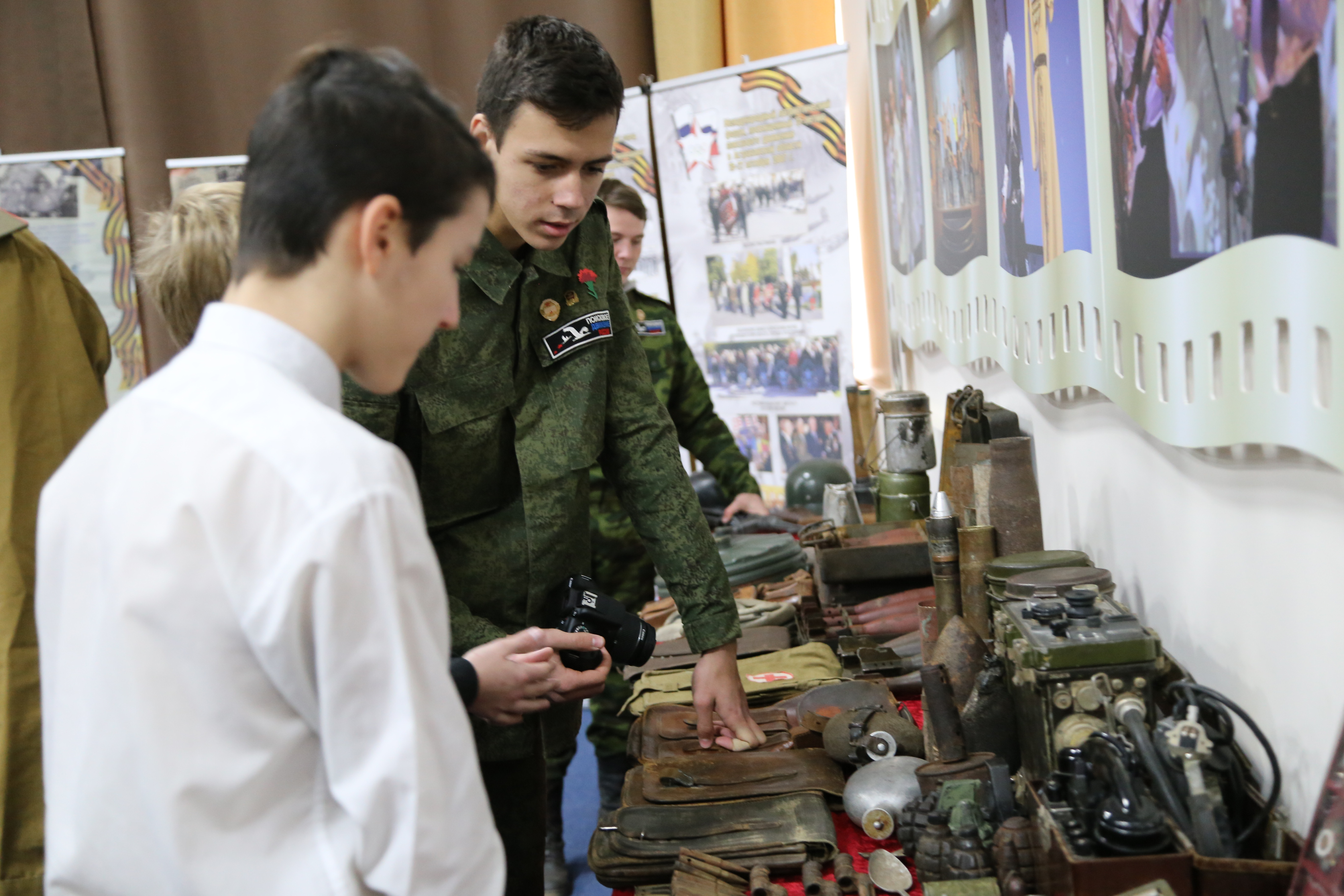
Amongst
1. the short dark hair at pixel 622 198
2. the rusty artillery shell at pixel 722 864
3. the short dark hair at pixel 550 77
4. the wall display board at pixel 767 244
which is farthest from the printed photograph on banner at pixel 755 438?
the rusty artillery shell at pixel 722 864

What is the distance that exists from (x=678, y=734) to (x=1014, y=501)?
0.73 meters

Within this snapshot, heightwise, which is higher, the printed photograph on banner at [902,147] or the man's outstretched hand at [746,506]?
the printed photograph on banner at [902,147]

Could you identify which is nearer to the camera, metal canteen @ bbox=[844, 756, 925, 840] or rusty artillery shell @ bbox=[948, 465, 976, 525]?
metal canteen @ bbox=[844, 756, 925, 840]

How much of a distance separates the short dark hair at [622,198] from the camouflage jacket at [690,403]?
26cm

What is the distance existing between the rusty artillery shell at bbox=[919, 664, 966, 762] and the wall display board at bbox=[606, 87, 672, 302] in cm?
363

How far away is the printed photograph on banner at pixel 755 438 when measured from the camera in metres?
5.00

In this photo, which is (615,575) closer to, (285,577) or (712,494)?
(712,494)

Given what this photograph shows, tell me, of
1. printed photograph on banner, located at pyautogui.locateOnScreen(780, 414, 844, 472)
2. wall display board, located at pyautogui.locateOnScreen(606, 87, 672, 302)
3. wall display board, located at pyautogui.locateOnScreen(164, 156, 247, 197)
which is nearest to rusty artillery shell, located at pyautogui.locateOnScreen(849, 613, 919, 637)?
printed photograph on banner, located at pyautogui.locateOnScreen(780, 414, 844, 472)

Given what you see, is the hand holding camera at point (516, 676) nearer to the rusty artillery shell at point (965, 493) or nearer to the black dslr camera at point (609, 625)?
the black dslr camera at point (609, 625)

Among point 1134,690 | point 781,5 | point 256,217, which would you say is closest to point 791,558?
point 1134,690

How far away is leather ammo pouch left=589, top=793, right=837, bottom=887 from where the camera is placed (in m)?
1.51

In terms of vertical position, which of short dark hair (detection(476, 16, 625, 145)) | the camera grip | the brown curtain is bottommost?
the camera grip

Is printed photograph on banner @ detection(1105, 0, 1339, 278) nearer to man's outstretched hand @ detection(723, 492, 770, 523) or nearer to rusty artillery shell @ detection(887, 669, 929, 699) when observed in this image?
rusty artillery shell @ detection(887, 669, 929, 699)

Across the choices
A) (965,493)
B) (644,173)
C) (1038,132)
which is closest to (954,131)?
(1038,132)
